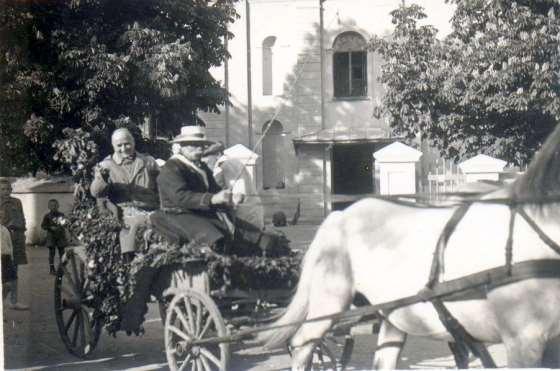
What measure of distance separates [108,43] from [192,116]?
2.47m

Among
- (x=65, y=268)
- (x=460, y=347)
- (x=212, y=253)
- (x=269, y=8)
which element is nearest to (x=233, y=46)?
(x=269, y=8)

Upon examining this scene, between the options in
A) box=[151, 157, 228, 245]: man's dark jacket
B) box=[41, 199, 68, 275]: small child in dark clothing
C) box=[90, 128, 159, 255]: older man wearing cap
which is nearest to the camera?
box=[151, 157, 228, 245]: man's dark jacket

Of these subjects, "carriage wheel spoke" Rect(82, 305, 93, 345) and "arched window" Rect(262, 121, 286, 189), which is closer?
"carriage wheel spoke" Rect(82, 305, 93, 345)

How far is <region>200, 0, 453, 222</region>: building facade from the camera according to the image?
55.3 ft

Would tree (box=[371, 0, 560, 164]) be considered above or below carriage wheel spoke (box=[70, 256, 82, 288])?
above

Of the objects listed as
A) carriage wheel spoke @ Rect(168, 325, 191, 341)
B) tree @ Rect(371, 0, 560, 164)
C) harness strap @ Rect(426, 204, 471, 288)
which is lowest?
carriage wheel spoke @ Rect(168, 325, 191, 341)

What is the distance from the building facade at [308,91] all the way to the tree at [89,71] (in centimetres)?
759

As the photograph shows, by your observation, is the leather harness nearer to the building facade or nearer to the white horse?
the white horse

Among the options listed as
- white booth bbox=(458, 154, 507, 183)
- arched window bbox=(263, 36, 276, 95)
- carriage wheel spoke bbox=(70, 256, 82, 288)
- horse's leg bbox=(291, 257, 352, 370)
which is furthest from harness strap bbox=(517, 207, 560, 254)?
arched window bbox=(263, 36, 276, 95)

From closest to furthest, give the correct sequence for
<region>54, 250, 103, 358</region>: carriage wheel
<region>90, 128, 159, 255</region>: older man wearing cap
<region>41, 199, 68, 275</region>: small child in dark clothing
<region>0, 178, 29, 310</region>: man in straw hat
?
<region>90, 128, 159, 255</region>: older man wearing cap, <region>54, 250, 103, 358</region>: carriage wheel, <region>0, 178, 29, 310</region>: man in straw hat, <region>41, 199, 68, 275</region>: small child in dark clothing

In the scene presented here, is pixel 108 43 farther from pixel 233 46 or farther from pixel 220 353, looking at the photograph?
pixel 233 46

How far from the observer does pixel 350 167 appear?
18469 millimetres

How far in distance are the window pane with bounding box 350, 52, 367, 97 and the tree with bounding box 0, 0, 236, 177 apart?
9110 mm

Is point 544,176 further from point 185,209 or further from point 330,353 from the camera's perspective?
point 185,209
